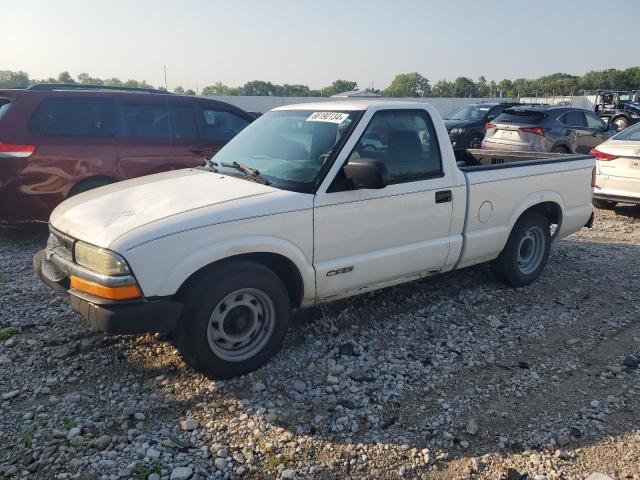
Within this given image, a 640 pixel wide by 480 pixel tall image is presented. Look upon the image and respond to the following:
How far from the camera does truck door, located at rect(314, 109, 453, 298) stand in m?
3.81

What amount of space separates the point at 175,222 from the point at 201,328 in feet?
2.23

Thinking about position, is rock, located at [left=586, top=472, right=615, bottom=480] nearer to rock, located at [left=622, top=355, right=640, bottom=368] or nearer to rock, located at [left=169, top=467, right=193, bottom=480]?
rock, located at [left=622, top=355, right=640, bottom=368]

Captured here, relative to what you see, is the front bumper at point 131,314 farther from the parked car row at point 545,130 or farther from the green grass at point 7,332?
the parked car row at point 545,130

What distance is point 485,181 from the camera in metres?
4.71

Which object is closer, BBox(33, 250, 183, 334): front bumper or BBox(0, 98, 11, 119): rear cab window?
BBox(33, 250, 183, 334): front bumper

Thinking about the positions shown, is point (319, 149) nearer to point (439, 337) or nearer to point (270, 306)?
point (270, 306)

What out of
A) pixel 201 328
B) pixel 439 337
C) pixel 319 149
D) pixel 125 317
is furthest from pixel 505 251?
pixel 125 317

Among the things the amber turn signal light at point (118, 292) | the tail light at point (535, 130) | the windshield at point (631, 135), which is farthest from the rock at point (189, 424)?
the tail light at point (535, 130)

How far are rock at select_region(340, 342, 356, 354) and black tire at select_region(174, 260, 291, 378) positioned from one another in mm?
507

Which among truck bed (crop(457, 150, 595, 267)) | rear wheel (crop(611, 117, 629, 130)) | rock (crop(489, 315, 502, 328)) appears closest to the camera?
rock (crop(489, 315, 502, 328))

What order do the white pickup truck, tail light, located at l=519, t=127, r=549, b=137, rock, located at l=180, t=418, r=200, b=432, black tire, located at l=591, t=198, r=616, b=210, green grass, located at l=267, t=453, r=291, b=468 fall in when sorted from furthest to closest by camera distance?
tail light, located at l=519, t=127, r=549, b=137
black tire, located at l=591, t=198, r=616, b=210
the white pickup truck
rock, located at l=180, t=418, r=200, b=432
green grass, located at l=267, t=453, r=291, b=468

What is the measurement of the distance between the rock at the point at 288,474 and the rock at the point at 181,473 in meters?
0.47

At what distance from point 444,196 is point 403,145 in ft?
1.79

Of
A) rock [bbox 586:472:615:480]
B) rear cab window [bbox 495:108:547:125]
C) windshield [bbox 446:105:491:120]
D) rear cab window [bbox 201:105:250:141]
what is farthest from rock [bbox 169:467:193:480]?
windshield [bbox 446:105:491:120]
